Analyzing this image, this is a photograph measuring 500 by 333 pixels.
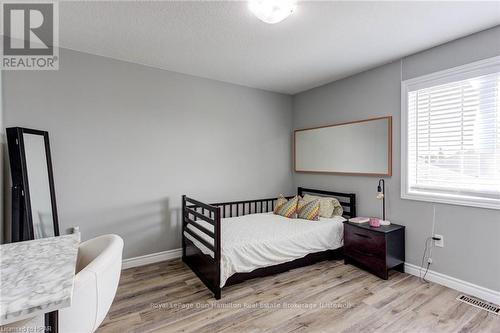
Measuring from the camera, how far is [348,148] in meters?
3.45

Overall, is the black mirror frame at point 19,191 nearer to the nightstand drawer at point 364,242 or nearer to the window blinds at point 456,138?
the nightstand drawer at point 364,242

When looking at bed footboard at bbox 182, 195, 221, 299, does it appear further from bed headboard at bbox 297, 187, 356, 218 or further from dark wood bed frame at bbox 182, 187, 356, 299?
bed headboard at bbox 297, 187, 356, 218

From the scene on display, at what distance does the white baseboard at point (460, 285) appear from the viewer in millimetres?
2225

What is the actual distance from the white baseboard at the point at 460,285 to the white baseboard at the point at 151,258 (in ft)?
9.24

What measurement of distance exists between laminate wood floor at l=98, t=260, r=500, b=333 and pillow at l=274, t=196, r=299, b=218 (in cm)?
86

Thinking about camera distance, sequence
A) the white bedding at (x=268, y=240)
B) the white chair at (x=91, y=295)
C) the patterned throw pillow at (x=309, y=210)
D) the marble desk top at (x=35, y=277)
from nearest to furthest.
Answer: the marble desk top at (x=35, y=277)
the white chair at (x=91, y=295)
the white bedding at (x=268, y=240)
the patterned throw pillow at (x=309, y=210)

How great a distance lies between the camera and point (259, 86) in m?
3.91

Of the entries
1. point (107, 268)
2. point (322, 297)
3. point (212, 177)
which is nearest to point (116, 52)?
point (212, 177)

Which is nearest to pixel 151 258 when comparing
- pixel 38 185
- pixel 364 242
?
pixel 38 185

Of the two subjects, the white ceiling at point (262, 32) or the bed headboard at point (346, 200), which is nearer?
the white ceiling at point (262, 32)

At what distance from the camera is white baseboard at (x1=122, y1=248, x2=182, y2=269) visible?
295 cm

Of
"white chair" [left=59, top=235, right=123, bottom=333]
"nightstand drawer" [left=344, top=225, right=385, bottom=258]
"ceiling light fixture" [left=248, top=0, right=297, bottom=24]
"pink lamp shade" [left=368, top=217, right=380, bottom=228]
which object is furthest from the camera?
"pink lamp shade" [left=368, top=217, right=380, bottom=228]
